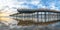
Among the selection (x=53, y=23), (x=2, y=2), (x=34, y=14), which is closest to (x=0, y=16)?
(x=2, y=2)

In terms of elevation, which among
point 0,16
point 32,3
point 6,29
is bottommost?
point 6,29

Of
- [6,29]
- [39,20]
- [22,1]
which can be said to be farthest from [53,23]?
[6,29]

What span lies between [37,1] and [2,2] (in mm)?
544

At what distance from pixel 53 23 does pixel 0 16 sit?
0.83 m

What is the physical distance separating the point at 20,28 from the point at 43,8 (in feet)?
1.54

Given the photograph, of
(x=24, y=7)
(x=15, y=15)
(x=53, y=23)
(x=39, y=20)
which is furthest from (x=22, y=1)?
(x=53, y=23)

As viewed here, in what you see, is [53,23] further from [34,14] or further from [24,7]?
[24,7]

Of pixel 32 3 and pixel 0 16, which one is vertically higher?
pixel 32 3

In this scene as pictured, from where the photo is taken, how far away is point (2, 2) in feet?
7.40

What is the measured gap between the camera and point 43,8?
7.32ft

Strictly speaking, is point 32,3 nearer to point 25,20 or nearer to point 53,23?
point 25,20

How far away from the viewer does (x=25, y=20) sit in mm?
2238

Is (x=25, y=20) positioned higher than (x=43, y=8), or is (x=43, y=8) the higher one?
(x=43, y=8)

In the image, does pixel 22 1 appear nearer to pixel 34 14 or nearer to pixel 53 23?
pixel 34 14
